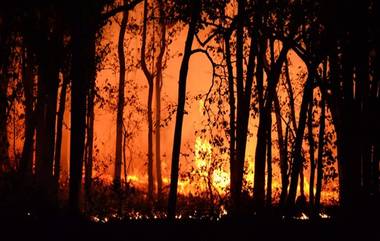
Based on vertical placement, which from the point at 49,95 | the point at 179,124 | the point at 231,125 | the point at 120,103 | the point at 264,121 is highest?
the point at 120,103

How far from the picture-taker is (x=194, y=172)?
63.6ft

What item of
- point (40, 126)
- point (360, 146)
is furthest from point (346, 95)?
point (40, 126)

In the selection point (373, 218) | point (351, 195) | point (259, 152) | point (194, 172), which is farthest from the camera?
point (194, 172)

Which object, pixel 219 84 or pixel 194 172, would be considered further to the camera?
pixel 194 172

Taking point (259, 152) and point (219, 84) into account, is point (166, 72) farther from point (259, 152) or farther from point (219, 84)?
A: point (259, 152)

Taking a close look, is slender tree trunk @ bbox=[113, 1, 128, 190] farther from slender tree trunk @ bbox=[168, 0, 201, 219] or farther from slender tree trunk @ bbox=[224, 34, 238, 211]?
slender tree trunk @ bbox=[168, 0, 201, 219]

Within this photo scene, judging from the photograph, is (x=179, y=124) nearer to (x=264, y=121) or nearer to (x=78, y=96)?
(x=78, y=96)

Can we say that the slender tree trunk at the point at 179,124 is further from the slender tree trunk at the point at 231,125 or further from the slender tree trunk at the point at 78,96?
the slender tree trunk at the point at 231,125

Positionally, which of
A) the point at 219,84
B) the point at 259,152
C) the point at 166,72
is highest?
the point at 166,72

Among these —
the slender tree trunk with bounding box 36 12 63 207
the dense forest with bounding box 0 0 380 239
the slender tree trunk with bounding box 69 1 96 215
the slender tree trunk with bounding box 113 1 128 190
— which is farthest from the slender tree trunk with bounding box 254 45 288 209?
the slender tree trunk with bounding box 113 1 128 190

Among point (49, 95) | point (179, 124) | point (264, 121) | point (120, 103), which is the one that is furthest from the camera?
point (120, 103)

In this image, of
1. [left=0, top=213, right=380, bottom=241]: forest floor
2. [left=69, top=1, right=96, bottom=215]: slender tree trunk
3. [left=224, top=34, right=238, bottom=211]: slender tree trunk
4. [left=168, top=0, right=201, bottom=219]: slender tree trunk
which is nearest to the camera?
[left=0, top=213, right=380, bottom=241]: forest floor

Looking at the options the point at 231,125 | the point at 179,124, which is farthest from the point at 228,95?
the point at 179,124

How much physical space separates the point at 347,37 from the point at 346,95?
1798 millimetres
